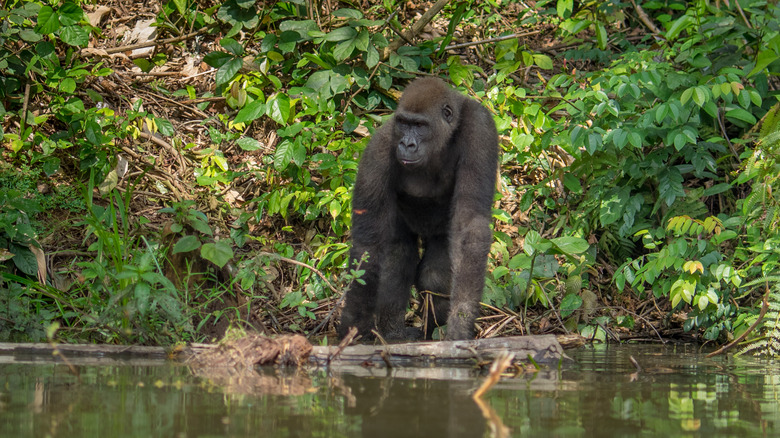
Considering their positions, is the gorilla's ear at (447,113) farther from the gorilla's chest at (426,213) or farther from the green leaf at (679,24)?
the green leaf at (679,24)

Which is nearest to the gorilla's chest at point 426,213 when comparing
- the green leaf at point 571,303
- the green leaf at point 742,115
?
the green leaf at point 571,303

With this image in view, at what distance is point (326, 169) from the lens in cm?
695

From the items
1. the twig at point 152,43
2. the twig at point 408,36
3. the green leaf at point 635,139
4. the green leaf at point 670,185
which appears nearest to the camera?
the green leaf at point 635,139

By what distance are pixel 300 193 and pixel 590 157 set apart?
8.44ft

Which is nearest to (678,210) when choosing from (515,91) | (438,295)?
(515,91)

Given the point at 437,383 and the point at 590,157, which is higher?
the point at 590,157

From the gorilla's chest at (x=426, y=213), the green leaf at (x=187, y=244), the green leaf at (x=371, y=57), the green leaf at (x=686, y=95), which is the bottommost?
the green leaf at (x=187, y=244)

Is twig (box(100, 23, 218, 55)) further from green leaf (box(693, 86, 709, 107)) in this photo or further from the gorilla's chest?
green leaf (box(693, 86, 709, 107))

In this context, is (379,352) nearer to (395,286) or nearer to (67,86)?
(395,286)

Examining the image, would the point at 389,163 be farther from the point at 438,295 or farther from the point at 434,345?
the point at 434,345

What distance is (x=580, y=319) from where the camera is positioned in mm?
6355

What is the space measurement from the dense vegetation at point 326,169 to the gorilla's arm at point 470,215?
17.8 inches

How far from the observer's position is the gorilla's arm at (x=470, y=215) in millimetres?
5039

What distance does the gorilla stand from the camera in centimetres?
515
